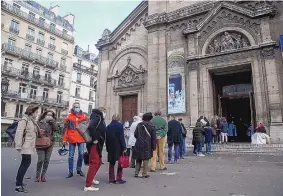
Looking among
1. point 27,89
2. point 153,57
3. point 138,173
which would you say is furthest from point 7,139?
point 138,173

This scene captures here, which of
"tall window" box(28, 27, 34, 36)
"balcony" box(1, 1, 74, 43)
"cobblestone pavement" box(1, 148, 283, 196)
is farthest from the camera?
"tall window" box(28, 27, 34, 36)

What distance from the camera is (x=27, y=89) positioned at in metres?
36.8

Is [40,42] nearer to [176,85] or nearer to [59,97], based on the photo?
[59,97]

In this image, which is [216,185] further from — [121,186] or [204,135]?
[204,135]

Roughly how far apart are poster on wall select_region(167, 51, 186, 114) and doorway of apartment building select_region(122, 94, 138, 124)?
377 centimetres

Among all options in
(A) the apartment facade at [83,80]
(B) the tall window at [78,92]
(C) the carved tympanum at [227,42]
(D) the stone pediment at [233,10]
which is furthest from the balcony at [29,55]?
(C) the carved tympanum at [227,42]

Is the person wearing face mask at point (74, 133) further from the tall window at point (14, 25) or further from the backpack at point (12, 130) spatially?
the tall window at point (14, 25)

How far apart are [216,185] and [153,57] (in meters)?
Answer: 14.6

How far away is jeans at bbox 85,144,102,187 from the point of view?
499 cm

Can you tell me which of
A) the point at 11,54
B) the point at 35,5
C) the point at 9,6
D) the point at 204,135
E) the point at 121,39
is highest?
the point at 35,5

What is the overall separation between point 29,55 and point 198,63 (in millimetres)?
29752

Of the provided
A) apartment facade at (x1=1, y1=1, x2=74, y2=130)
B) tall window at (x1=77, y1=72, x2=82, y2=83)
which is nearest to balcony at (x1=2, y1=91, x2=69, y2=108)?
apartment facade at (x1=1, y1=1, x2=74, y2=130)

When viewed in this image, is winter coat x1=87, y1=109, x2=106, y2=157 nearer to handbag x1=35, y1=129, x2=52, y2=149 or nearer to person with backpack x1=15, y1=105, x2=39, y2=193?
person with backpack x1=15, y1=105, x2=39, y2=193

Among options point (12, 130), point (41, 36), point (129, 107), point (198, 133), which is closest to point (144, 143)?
point (12, 130)
